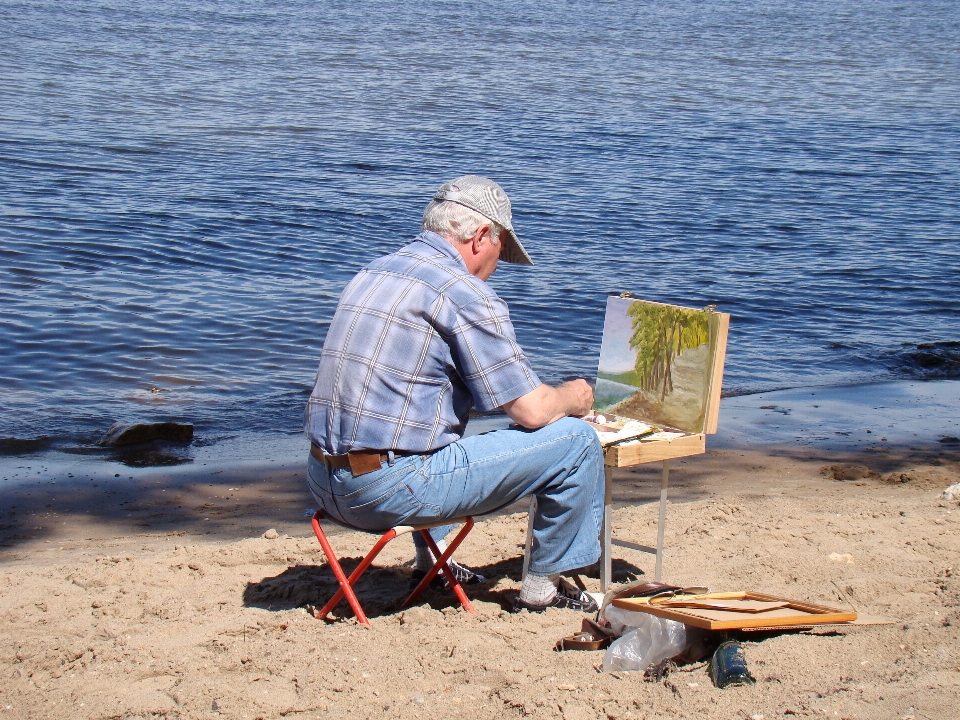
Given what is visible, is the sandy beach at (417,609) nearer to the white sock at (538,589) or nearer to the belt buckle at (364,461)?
the white sock at (538,589)

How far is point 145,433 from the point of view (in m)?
7.25

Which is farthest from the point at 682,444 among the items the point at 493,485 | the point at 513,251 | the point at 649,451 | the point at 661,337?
the point at 513,251

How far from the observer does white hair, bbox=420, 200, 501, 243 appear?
3.88m

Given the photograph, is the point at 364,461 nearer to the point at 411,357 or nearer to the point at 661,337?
the point at 411,357

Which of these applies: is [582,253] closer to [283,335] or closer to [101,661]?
[283,335]

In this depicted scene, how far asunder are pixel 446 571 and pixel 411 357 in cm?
85

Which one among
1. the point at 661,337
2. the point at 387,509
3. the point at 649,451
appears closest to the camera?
the point at 387,509

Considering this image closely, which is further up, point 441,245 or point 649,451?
point 441,245

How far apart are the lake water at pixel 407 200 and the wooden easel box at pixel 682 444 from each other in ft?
13.2

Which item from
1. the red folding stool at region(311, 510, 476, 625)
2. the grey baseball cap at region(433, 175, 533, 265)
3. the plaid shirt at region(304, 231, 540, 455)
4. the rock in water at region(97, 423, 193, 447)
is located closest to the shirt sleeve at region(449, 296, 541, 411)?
the plaid shirt at region(304, 231, 540, 455)

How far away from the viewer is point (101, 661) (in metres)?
3.76

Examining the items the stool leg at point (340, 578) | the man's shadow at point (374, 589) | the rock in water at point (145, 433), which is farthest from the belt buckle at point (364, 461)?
the rock in water at point (145, 433)

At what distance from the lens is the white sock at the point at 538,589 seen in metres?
4.11

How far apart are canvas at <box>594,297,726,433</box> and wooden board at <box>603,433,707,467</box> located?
8 centimetres
